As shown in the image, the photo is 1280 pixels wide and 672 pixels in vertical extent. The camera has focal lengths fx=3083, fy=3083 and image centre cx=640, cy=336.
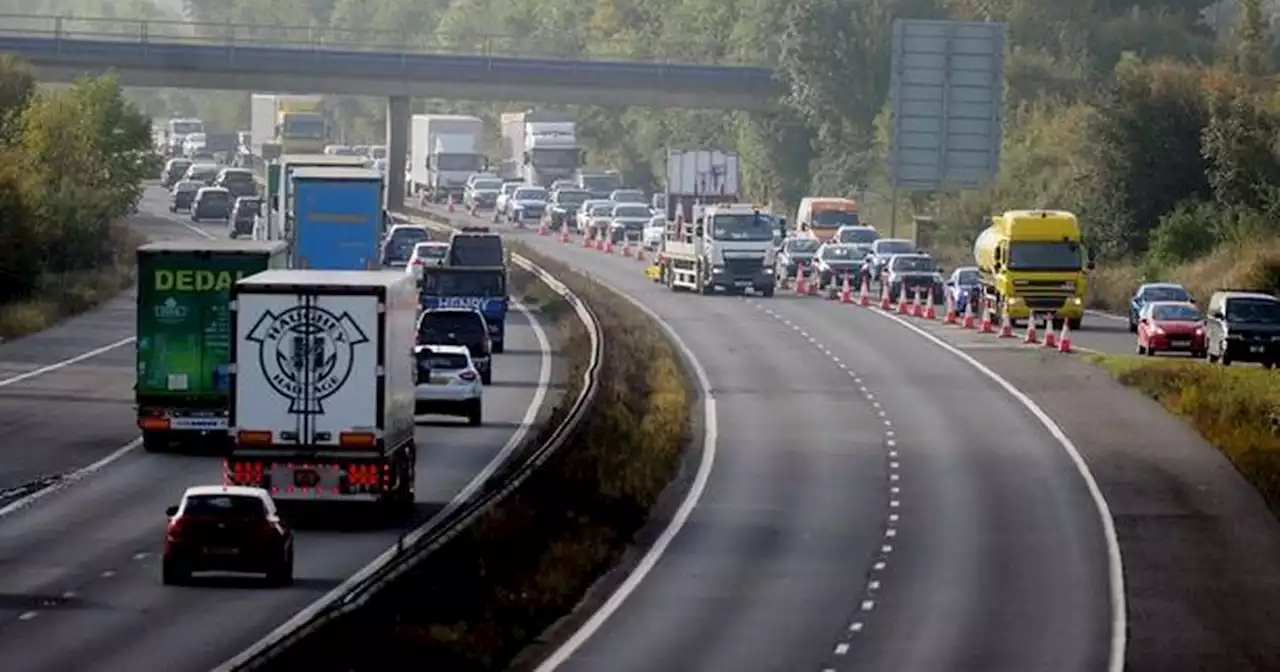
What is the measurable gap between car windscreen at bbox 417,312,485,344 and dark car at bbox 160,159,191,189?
93.2m

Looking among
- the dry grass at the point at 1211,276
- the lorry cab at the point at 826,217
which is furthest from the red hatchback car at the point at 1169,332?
the lorry cab at the point at 826,217

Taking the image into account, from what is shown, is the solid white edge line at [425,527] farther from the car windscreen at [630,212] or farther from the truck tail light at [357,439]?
the car windscreen at [630,212]

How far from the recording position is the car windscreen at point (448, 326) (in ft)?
199

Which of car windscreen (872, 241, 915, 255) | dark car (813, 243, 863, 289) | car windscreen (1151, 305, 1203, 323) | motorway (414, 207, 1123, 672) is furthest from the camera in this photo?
dark car (813, 243, 863, 289)

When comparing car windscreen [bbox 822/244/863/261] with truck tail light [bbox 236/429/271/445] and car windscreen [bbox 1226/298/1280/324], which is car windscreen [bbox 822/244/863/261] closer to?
car windscreen [bbox 1226/298/1280/324]

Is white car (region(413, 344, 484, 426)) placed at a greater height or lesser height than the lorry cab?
lesser

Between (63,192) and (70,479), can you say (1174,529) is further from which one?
(63,192)

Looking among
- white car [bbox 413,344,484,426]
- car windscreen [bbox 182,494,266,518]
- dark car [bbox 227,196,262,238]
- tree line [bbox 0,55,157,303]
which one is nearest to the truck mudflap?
car windscreen [bbox 182,494,266,518]

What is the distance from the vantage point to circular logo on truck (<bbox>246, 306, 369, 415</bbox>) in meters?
38.8

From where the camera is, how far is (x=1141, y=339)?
69.6 m

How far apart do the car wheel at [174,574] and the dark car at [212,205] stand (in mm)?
90007

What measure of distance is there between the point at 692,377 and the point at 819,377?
271 centimetres

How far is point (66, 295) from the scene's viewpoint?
274ft

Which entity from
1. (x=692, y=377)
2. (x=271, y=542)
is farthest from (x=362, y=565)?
(x=692, y=377)
